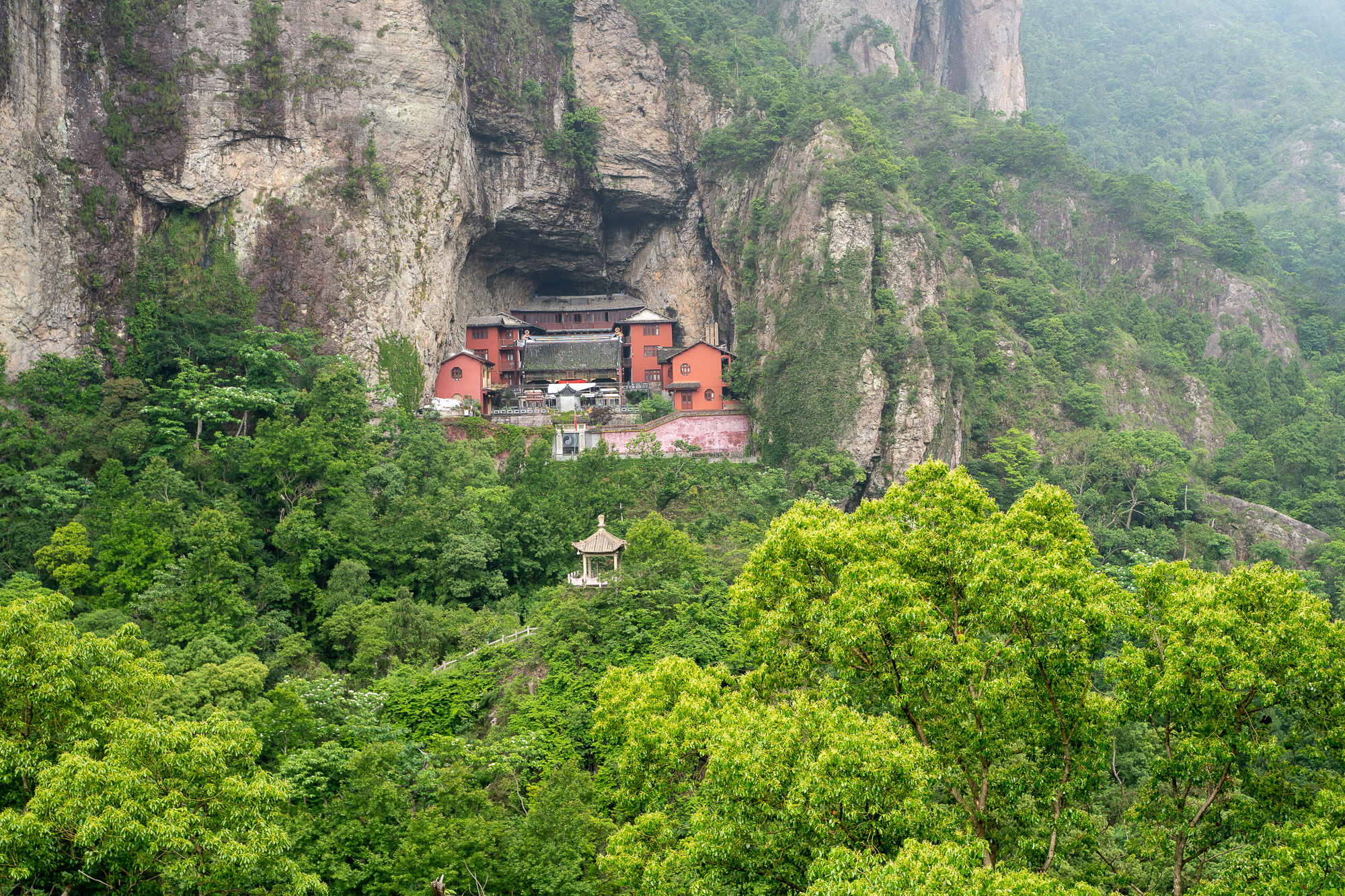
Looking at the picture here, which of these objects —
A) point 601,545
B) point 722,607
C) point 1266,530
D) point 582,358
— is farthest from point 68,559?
point 1266,530

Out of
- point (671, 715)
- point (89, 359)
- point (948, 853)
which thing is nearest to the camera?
point (948, 853)

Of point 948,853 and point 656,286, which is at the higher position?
point 656,286

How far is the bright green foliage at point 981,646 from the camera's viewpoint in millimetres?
11859

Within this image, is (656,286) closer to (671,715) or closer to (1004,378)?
(1004,378)

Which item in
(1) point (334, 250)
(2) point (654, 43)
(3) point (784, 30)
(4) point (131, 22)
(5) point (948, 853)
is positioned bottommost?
(5) point (948, 853)

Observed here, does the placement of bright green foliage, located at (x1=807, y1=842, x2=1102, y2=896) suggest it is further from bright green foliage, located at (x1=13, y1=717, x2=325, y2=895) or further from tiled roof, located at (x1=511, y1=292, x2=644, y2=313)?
Answer: tiled roof, located at (x1=511, y1=292, x2=644, y2=313)

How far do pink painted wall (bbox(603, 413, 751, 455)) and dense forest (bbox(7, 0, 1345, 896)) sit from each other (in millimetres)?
1385

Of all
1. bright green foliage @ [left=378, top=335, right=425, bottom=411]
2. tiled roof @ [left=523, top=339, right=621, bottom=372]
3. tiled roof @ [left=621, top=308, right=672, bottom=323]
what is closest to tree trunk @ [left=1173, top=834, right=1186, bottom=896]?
bright green foliage @ [left=378, top=335, right=425, bottom=411]

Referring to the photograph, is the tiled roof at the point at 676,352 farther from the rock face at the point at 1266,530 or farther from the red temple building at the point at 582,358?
the rock face at the point at 1266,530

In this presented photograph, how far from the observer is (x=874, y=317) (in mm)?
37906

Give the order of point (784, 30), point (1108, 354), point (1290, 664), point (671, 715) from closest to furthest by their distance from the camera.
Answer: point (1290, 664) → point (671, 715) → point (1108, 354) → point (784, 30)

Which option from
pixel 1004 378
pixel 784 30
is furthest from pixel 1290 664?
pixel 784 30

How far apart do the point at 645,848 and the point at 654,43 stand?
1591 inches

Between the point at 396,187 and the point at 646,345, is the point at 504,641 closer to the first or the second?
the point at 396,187
